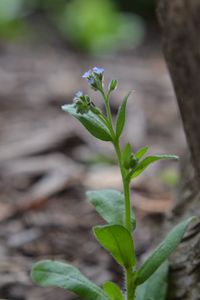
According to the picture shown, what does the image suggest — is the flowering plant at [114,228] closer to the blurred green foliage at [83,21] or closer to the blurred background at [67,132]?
the blurred background at [67,132]

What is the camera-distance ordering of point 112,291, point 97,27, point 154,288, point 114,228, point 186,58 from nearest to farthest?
1. point 114,228
2. point 112,291
3. point 154,288
4. point 186,58
5. point 97,27

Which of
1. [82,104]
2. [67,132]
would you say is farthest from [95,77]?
[67,132]

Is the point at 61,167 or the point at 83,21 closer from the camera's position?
the point at 61,167

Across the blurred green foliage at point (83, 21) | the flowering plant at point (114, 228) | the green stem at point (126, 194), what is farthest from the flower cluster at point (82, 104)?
the blurred green foliage at point (83, 21)

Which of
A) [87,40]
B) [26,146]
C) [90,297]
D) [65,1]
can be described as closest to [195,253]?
[90,297]

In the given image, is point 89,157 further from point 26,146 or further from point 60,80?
point 60,80

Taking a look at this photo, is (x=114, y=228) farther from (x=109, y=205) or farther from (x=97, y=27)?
(x=97, y=27)

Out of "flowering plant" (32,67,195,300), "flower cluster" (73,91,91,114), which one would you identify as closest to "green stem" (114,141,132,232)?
"flowering plant" (32,67,195,300)
